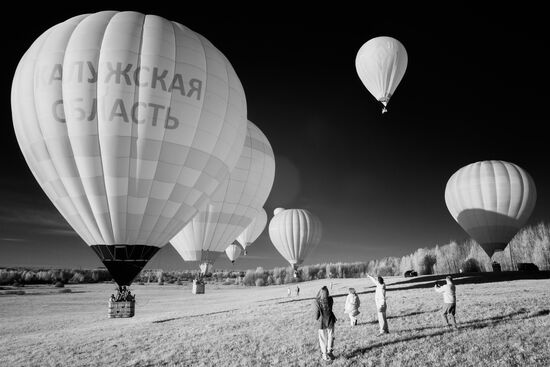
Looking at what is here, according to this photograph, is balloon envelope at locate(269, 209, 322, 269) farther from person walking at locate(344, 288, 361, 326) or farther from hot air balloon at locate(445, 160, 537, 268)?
person walking at locate(344, 288, 361, 326)

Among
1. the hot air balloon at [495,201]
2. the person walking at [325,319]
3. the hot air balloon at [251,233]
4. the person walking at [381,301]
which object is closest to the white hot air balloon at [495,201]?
the hot air balloon at [495,201]

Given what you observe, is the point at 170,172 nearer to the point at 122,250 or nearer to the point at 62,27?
the point at 122,250

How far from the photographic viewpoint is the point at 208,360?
1137 cm

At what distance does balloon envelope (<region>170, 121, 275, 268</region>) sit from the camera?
92.8 feet

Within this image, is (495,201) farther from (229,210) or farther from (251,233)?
(229,210)

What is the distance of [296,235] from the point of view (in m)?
49.7

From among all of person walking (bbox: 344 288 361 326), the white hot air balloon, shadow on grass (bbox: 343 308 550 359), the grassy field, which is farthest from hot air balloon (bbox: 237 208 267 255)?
shadow on grass (bbox: 343 308 550 359)

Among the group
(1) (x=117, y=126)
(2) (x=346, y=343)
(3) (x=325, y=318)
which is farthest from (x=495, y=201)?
(1) (x=117, y=126)

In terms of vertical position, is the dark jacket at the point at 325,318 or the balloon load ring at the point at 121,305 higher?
the dark jacket at the point at 325,318

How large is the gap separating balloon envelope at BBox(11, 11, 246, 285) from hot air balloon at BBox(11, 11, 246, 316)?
4cm

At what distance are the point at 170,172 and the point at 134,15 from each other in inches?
321

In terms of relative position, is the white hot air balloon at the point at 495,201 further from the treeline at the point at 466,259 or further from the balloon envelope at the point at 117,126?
the balloon envelope at the point at 117,126

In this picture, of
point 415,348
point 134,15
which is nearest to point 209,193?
point 134,15

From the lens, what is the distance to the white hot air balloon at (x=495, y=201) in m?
39.7
